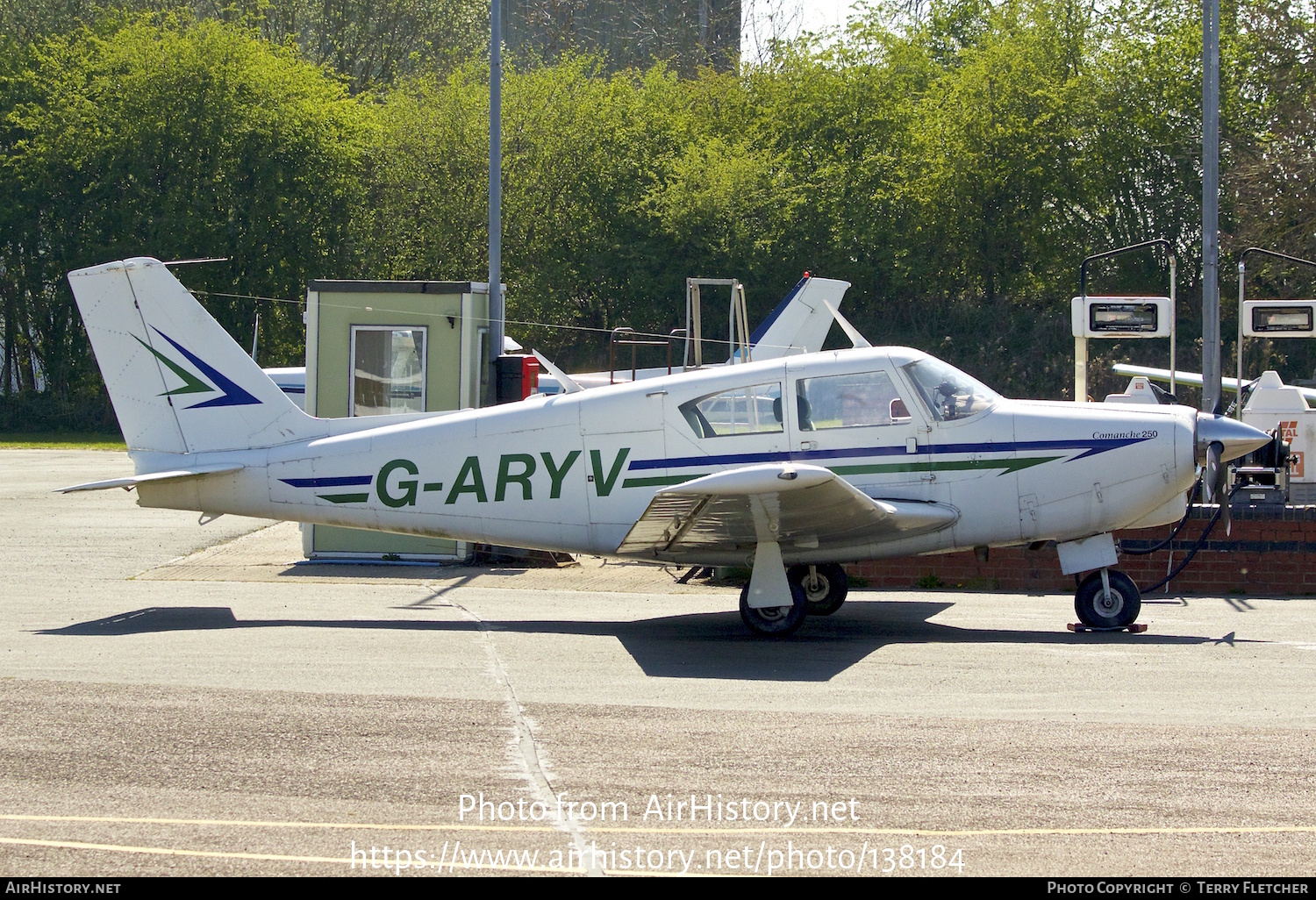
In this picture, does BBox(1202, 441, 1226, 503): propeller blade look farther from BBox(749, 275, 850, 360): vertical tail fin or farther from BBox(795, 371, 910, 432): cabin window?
BBox(749, 275, 850, 360): vertical tail fin

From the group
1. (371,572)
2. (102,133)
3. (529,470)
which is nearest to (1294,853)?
(529,470)

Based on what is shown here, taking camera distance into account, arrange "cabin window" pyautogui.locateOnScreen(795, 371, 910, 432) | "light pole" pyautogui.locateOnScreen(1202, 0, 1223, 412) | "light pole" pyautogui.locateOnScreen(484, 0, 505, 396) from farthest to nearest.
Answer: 1. "light pole" pyautogui.locateOnScreen(484, 0, 505, 396)
2. "light pole" pyautogui.locateOnScreen(1202, 0, 1223, 412)
3. "cabin window" pyautogui.locateOnScreen(795, 371, 910, 432)

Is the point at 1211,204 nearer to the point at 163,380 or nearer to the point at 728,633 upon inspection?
the point at 728,633

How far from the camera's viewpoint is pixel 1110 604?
978 cm

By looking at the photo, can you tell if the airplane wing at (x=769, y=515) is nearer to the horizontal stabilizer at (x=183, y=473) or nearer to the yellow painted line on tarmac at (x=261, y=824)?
the horizontal stabilizer at (x=183, y=473)

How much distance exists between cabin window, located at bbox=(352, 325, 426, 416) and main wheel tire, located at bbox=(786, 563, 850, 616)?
219 inches

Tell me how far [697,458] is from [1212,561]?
5.80 metres

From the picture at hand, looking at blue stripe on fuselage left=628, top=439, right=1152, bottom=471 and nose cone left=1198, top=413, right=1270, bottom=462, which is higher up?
nose cone left=1198, top=413, right=1270, bottom=462

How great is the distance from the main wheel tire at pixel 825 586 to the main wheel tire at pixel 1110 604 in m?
1.95

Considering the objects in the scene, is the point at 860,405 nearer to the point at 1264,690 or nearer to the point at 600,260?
the point at 1264,690

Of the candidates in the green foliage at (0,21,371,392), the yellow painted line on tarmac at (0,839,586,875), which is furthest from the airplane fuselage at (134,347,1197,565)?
the green foliage at (0,21,371,392)

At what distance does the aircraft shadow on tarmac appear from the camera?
8591 mm

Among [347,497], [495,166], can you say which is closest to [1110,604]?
[347,497]

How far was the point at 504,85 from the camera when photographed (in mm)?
38625
